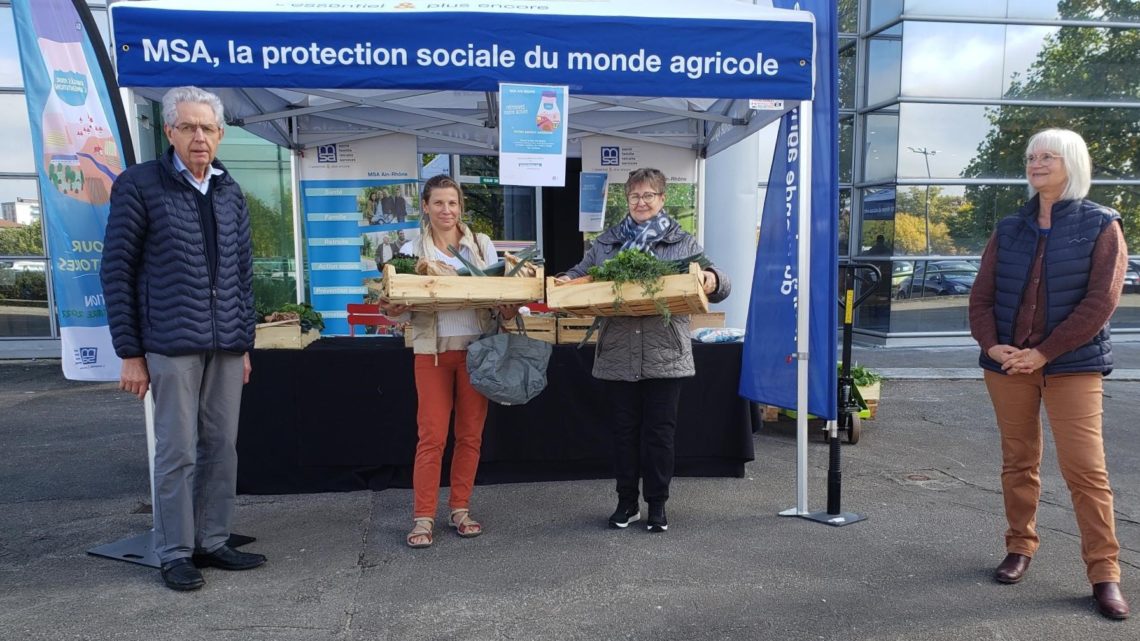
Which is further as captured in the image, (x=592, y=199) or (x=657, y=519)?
(x=592, y=199)

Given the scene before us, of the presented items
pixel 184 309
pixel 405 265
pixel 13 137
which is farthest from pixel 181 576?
pixel 13 137

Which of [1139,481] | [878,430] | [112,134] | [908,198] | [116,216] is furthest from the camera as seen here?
[908,198]

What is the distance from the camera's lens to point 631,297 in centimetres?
345

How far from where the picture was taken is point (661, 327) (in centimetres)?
376

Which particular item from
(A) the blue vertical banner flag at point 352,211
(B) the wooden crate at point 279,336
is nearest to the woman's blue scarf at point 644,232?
(B) the wooden crate at point 279,336

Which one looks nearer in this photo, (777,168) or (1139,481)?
(777,168)

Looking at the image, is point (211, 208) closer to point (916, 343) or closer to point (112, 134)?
point (112, 134)

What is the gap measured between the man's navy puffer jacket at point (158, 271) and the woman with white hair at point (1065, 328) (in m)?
3.52

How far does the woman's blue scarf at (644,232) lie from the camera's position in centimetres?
369

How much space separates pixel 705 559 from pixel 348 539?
6.12 ft

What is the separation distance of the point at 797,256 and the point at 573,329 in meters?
1.60

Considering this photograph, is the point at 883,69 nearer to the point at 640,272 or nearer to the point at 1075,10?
the point at 1075,10

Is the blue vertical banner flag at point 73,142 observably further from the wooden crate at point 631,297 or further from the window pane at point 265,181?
the window pane at point 265,181

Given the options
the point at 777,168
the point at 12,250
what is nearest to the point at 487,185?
the point at 777,168
